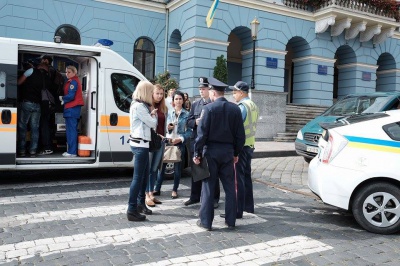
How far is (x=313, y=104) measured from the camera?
20391 mm

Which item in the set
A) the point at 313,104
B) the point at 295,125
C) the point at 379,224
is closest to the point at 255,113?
the point at 379,224

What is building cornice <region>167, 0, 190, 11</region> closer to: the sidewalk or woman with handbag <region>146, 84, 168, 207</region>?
the sidewalk

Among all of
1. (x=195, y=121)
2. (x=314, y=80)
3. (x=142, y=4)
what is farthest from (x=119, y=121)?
(x=314, y=80)

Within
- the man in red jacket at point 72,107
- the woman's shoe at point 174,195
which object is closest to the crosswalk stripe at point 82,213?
the woman's shoe at point 174,195

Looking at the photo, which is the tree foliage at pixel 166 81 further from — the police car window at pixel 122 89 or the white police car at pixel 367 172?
the white police car at pixel 367 172

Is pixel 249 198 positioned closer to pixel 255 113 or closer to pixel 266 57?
pixel 255 113

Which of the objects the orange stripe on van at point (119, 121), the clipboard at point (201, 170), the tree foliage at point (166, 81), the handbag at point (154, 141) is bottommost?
the clipboard at point (201, 170)

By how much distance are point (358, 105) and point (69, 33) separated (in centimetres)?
1324

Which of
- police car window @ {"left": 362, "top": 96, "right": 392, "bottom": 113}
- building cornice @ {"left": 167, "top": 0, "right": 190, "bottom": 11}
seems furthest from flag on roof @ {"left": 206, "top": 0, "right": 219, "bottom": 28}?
police car window @ {"left": 362, "top": 96, "right": 392, "bottom": 113}

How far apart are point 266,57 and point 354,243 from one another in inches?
615

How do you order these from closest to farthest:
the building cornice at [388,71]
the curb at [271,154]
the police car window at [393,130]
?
the police car window at [393,130] → the curb at [271,154] → the building cornice at [388,71]

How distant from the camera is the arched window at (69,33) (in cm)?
1814

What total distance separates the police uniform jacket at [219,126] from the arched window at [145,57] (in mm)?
15325

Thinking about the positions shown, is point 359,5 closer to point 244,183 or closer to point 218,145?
point 244,183
